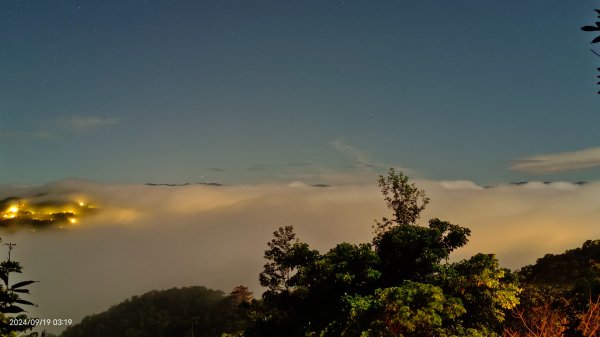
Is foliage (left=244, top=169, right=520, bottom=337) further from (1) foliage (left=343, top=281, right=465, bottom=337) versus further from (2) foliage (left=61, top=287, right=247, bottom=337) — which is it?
(2) foliage (left=61, top=287, right=247, bottom=337)

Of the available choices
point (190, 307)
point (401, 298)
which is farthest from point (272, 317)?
point (190, 307)

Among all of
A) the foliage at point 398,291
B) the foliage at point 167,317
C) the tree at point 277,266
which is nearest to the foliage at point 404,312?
the foliage at point 398,291

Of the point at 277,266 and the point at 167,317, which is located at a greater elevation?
the point at 277,266

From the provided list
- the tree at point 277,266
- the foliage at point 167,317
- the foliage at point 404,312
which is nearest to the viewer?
the foliage at point 404,312

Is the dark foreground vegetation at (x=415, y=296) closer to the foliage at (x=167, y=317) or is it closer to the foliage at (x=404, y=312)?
the foliage at (x=404, y=312)

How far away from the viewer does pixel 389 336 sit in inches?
602

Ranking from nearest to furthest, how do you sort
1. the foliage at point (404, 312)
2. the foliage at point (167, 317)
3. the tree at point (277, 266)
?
the foliage at point (404, 312) < the tree at point (277, 266) < the foliage at point (167, 317)

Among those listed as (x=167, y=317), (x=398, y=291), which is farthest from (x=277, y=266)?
(x=167, y=317)

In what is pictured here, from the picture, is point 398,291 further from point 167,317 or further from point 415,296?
point 167,317

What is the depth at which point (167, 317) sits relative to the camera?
386 ft

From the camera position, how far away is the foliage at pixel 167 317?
102 metres

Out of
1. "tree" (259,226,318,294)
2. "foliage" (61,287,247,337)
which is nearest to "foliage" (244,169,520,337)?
"tree" (259,226,318,294)

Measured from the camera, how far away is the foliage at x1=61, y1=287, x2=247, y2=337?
102312 millimetres

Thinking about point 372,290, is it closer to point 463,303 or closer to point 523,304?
point 463,303
